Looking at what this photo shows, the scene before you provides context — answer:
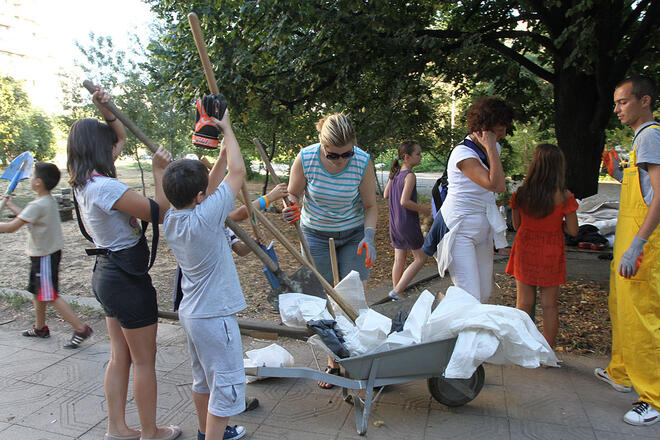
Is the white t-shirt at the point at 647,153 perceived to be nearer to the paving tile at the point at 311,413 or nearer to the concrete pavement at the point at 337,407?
the concrete pavement at the point at 337,407

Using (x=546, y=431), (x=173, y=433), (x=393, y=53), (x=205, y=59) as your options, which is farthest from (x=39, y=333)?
(x=393, y=53)

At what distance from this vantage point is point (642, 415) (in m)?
2.61

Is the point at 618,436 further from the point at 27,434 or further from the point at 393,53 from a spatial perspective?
the point at 393,53

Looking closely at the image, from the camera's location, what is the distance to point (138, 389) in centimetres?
242

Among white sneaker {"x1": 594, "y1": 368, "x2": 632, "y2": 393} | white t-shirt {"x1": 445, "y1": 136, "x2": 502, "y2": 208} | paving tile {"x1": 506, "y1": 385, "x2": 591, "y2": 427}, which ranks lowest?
paving tile {"x1": 506, "y1": 385, "x2": 591, "y2": 427}

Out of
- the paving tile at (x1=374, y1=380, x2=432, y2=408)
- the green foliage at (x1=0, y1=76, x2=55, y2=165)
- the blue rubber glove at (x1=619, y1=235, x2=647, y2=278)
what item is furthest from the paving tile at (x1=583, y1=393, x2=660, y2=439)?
the green foliage at (x1=0, y1=76, x2=55, y2=165)

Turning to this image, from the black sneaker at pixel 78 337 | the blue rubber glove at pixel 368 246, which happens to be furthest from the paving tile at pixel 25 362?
the blue rubber glove at pixel 368 246

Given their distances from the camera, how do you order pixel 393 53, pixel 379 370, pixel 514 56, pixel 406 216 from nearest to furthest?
1. pixel 379 370
2. pixel 406 216
3. pixel 393 53
4. pixel 514 56

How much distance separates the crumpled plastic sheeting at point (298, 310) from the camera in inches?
105

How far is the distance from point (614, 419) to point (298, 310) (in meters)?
2.00

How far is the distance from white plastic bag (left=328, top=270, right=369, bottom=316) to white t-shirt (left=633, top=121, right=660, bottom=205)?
1.76m

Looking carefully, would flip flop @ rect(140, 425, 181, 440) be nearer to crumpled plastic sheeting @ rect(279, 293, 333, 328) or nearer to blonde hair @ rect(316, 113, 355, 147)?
crumpled plastic sheeting @ rect(279, 293, 333, 328)

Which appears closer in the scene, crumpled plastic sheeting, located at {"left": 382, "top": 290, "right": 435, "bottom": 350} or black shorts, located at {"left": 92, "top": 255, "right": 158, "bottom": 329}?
black shorts, located at {"left": 92, "top": 255, "right": 158, "bottom": 329}

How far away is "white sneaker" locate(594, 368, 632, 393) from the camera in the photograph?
9.76ft
